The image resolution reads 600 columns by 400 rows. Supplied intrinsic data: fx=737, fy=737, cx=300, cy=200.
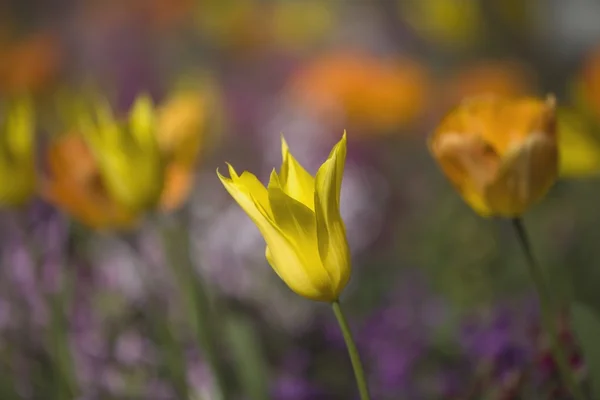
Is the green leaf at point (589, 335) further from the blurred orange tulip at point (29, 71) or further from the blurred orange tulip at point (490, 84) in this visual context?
the blurred orange tulip at point (29, 71)

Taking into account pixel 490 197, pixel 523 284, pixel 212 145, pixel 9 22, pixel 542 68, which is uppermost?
pixel 9 22

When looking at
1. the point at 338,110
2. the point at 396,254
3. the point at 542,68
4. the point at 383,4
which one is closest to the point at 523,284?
the point at 396,254

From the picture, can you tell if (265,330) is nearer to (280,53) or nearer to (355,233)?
(355,233)

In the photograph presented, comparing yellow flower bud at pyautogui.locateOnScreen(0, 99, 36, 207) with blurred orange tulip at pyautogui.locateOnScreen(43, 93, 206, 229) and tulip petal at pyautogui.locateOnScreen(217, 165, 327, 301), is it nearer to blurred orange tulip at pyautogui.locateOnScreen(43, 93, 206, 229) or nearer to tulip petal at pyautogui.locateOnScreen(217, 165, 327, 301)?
blurred orange tulip at pyautogui.locateOnScreen(43, 93, 206, 229)

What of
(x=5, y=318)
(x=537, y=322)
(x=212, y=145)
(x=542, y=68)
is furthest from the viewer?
(x=542, y=68)

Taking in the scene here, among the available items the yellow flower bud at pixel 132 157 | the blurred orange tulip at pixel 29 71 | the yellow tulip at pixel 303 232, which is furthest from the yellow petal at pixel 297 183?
the blurred orange tulip at pixel 29 71

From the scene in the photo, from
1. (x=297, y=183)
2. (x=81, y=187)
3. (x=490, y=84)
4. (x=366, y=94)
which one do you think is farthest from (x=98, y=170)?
(x=490, y=84)

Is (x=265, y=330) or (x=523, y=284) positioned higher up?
(x=265, y=330)
